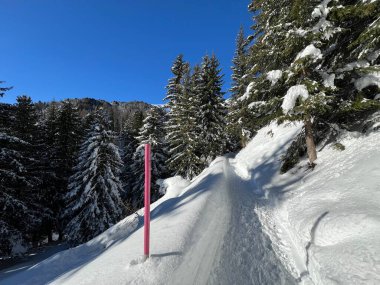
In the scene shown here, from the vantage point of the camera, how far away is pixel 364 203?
6.31 m

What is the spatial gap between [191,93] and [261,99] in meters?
20.9

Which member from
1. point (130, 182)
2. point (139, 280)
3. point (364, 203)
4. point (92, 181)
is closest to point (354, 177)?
point (364, 203)

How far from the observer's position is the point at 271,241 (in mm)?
6773

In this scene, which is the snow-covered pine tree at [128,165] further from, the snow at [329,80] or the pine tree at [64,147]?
the snow at [329,80]

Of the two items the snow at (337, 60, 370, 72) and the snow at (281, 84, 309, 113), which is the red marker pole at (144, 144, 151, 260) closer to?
the snow at (281, 84, 309, 113)

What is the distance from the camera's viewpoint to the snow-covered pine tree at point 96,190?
2328 centimetres

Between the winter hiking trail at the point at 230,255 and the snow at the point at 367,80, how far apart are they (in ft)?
22.8

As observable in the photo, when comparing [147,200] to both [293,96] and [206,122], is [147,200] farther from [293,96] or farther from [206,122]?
[206,122]

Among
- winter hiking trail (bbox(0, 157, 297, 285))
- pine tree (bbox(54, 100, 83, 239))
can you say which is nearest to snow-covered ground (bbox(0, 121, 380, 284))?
winter hiking trail (bbox(0, 157, 297, 285))

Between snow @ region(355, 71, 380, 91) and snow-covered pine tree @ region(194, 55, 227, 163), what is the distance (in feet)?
68.4

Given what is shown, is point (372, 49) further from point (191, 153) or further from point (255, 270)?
point (191, 153)

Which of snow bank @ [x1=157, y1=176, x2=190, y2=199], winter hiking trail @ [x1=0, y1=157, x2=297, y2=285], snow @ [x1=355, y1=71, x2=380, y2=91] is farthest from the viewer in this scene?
snow bank @ [x1=157, y1=176, x2=190, y2=199]

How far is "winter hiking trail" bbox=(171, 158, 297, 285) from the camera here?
4.70 meters

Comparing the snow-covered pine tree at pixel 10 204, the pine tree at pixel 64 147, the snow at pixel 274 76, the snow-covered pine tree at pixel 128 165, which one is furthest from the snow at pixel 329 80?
the snow-covered pine tree at pixel 128 165
